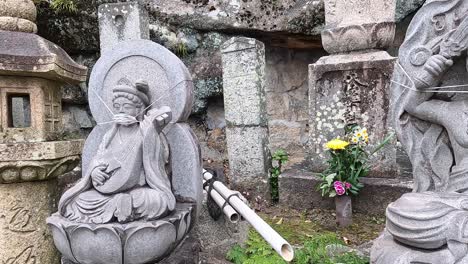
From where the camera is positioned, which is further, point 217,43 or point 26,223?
point 217,43

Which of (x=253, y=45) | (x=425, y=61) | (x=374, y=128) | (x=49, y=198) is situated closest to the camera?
(x=425, y=61)

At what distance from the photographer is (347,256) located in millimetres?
3041

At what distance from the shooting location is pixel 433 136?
101 inches

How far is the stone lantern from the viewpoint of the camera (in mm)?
3082

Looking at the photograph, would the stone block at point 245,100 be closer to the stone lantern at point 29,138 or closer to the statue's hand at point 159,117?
the stone lantern at point 29,138

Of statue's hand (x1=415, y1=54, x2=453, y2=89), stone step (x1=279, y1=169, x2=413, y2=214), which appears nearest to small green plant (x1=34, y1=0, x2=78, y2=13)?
stone step (x1=279, y1=169, x2=413, y2=214)

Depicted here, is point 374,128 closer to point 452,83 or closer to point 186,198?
point 452,83

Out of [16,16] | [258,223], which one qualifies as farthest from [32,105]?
[258,223]

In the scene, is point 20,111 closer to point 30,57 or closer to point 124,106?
point 30,57

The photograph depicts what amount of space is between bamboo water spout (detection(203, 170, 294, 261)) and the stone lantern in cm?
141

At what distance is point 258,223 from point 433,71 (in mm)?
1550

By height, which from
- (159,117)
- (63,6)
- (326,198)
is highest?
(63,6)

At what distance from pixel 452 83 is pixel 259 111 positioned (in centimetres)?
306

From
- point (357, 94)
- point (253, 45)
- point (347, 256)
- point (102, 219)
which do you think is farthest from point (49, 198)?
point (357, 94)
